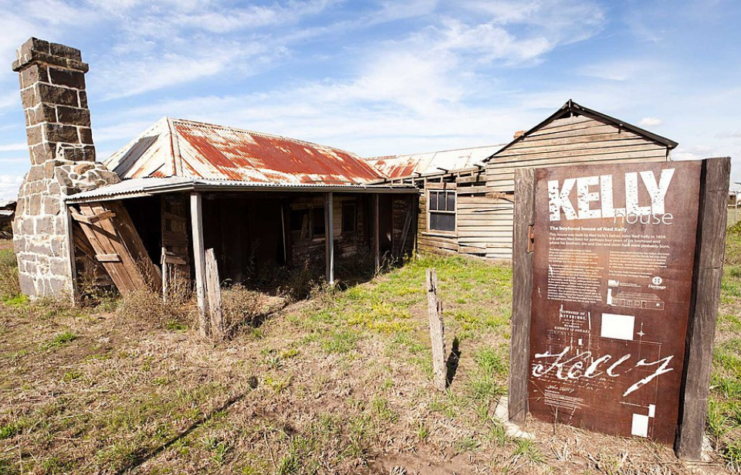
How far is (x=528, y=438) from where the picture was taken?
11.1ft

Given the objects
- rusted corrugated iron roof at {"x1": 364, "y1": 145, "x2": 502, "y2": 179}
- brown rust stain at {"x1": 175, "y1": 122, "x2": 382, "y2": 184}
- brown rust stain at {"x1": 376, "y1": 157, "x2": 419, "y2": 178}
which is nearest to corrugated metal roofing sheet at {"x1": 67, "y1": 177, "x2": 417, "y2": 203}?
brown rust stain at {"x1": 175, "y1": 122, "x2": 382, "y2": 184}

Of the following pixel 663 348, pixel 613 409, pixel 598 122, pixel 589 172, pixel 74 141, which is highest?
pixel 598 122

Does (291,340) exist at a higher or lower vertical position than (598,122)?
lower

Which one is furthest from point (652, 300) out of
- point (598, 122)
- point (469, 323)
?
point (598, 122)

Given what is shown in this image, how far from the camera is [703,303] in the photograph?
2891 millimetres

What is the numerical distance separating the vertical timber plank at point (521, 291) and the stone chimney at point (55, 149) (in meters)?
7.70

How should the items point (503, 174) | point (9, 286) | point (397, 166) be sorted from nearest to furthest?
point (9, 286) → point (503, 174) → point (397, 166)

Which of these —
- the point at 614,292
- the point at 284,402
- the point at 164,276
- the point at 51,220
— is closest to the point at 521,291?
the point at 614,292

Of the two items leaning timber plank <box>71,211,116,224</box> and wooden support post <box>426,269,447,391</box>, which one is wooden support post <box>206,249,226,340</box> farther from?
wooden support post <box>426,269,447,391</box>

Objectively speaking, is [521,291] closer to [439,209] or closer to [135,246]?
[135,246]

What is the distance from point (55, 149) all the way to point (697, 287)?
957 centimetres

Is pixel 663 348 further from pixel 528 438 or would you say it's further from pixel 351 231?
pixel 351 231

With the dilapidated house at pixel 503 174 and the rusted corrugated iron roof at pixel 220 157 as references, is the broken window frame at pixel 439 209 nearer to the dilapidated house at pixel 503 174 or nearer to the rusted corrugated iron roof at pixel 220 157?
the dilapidated house at pixel 503 174

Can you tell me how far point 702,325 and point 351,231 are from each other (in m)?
10.1
